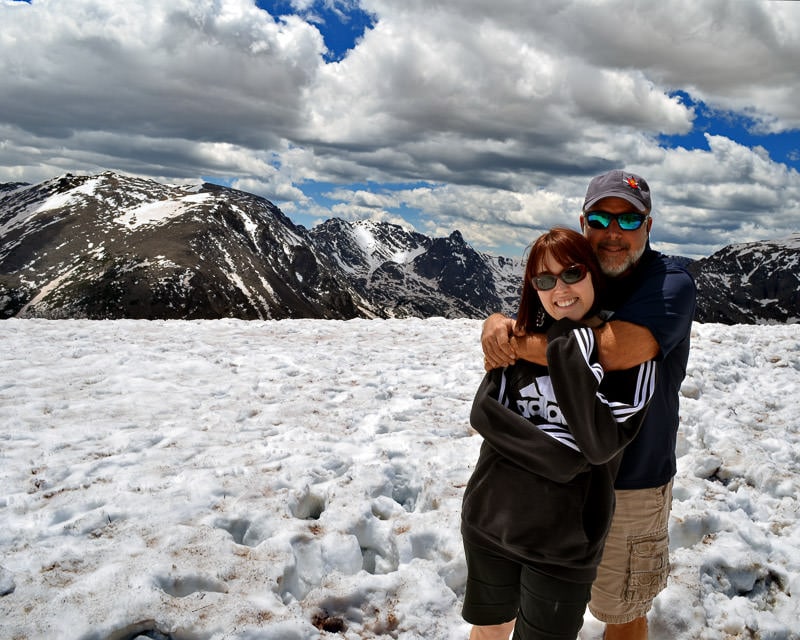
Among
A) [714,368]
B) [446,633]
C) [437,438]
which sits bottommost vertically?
[446,633]

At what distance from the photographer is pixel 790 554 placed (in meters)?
6.19

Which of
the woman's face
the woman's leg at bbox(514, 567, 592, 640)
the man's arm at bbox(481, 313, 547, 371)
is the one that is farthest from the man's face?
the woman's leg at bbox(514, 567, 592, 640)

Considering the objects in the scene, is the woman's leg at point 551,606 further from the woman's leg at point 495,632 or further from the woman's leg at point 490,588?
the woman's leg at point 495,632

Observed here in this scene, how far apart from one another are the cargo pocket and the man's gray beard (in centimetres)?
209

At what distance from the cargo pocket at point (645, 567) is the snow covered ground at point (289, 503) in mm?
1212

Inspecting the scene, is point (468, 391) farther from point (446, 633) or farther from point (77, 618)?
point (77, 618)

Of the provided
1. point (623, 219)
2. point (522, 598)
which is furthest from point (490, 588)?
point (623, 219)

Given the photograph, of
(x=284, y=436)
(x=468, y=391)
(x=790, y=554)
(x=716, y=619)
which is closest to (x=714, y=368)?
(x=468, y=391)

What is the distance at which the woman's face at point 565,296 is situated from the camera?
3742 millimetres

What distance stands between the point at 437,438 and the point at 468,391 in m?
3.14

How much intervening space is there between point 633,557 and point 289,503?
4.20 m

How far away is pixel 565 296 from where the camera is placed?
3764 millimetres

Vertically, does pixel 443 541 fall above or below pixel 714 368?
below

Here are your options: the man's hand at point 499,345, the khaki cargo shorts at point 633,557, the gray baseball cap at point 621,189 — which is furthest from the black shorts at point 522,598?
the gray baseball cap at point 621,189
